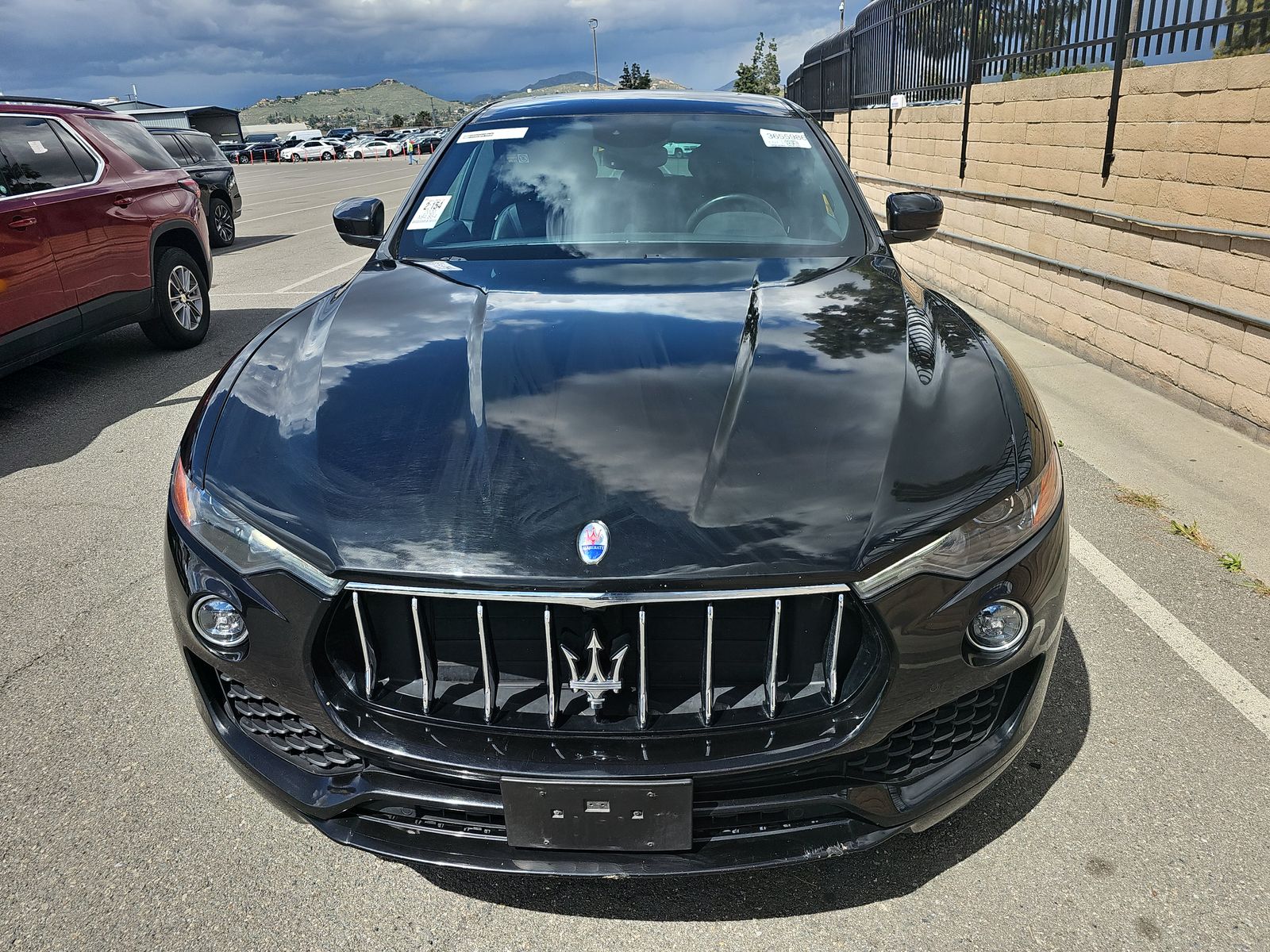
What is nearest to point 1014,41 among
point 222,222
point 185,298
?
point 185,298

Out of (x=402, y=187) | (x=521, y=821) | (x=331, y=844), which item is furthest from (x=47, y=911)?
(x=402, y=187)

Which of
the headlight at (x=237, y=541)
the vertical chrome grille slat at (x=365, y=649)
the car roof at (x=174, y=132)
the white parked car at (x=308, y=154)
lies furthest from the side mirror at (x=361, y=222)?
Result: the white parked car at (x=308, y=154)

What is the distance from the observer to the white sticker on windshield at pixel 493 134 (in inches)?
143

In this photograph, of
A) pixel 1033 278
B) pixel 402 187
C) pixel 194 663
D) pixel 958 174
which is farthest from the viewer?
pixel 402 187

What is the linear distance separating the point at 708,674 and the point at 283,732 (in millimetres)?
889

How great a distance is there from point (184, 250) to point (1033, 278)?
6498 mm

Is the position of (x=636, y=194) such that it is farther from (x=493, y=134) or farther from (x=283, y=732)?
(x=283, y=732)

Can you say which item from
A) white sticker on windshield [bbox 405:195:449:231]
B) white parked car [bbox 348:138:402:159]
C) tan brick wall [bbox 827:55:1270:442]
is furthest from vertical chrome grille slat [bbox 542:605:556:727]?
white parked car [bbox 348:138:402:159]

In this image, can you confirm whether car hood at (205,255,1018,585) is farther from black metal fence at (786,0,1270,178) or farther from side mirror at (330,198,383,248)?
black metal fence at (786,0,1270,178)

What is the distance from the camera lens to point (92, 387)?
6.48 m

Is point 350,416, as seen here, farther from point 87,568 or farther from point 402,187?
point 402,187

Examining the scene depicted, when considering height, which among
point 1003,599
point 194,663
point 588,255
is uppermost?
point 588,255

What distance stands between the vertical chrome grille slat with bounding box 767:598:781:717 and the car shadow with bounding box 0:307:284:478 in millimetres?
4605

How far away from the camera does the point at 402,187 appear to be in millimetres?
25312
